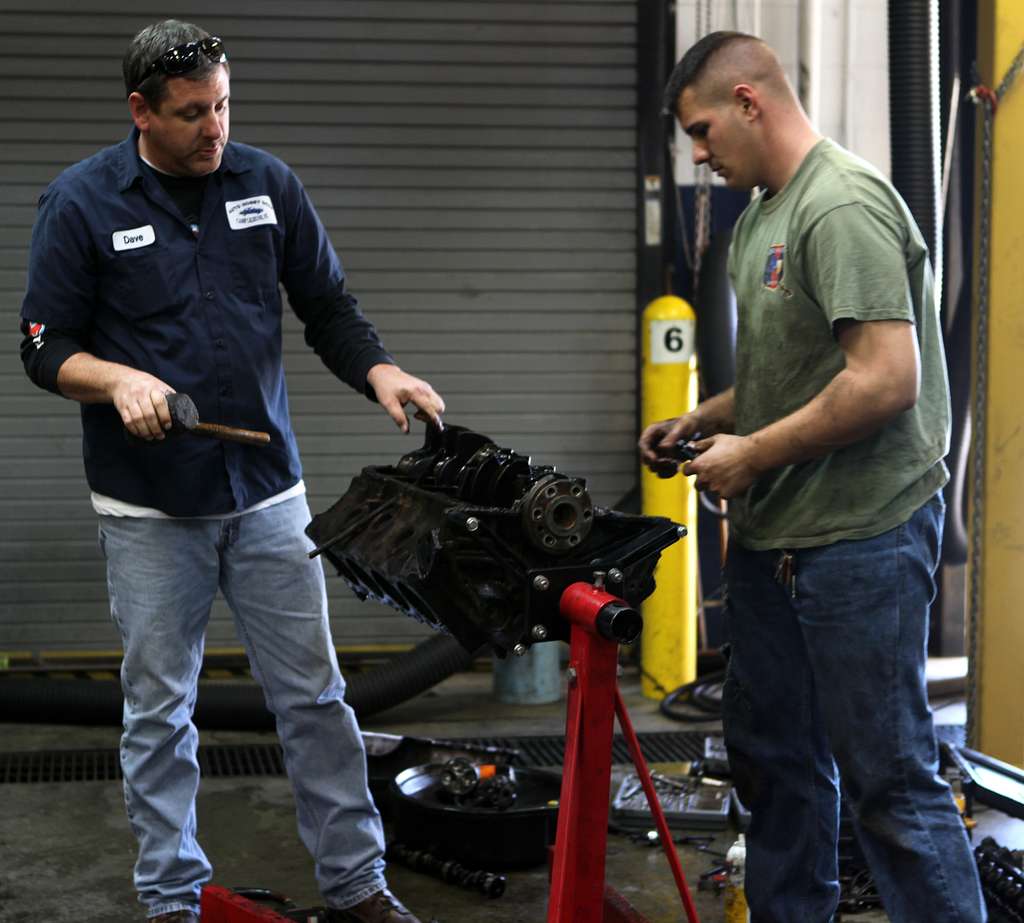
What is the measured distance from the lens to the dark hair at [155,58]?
262 centimetres

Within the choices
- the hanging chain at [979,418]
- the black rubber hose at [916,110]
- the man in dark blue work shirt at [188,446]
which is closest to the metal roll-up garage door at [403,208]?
the black rubber hose at [916,110]

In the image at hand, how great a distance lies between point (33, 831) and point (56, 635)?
169 cm

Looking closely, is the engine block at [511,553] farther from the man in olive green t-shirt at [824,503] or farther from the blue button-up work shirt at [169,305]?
the blue button-up work shirt at [169,305]

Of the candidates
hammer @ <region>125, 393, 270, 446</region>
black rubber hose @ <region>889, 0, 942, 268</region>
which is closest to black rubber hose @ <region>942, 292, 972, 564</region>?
black rubber hose @ <region>889, 0, 942, 268</region>

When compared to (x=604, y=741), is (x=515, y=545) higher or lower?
higher

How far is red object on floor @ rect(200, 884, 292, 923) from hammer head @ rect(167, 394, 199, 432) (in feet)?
3.19

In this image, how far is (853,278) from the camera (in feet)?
7.38

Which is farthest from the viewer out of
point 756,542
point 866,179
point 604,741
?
point 756,542

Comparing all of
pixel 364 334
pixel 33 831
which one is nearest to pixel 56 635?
pixel 33 831

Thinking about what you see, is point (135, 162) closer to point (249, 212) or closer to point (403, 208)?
point (249, 212)

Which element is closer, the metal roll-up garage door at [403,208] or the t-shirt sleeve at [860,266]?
the t-shirt sleeve at [860,266]

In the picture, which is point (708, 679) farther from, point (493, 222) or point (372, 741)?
point (493, 222)

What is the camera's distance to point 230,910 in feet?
8.93

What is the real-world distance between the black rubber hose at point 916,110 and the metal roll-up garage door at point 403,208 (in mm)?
1197
